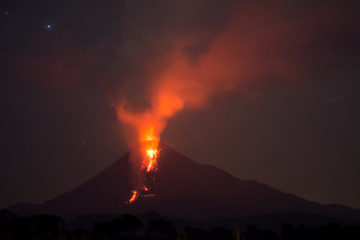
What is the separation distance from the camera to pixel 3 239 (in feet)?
14.2

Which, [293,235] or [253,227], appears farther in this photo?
[253,227]

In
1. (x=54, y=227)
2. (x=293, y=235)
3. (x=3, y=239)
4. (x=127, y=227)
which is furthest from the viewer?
(x=127, y=227)

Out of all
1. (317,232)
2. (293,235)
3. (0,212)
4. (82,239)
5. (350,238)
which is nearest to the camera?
(82,239)

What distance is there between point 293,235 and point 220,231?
59.1ft

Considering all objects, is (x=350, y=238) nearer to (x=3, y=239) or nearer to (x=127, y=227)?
(x=127, y=227)

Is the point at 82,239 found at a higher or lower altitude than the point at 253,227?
lower

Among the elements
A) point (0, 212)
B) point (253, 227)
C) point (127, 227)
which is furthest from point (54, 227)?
point (0, 212)

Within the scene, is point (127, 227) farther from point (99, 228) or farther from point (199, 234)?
point (199, 234)

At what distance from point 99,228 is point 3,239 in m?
72.8

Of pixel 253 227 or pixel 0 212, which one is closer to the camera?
pixel 253 227

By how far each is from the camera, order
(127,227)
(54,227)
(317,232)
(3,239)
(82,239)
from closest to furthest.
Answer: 1. (82,239)
2. (3,239)
3. (54,227)
4. (317,232)
5. (127,227)

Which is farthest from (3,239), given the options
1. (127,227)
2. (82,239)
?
(127,227)

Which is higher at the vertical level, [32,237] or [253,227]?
[253,227]

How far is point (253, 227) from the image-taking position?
9306 centimetres
